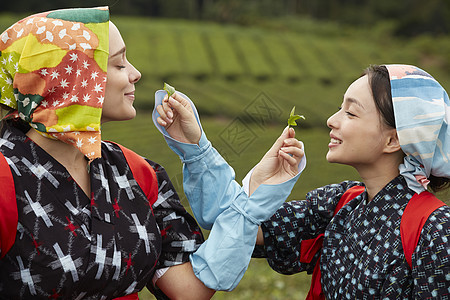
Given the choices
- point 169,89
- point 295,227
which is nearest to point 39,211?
point 169,89

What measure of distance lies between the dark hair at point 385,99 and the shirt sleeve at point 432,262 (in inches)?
7.3

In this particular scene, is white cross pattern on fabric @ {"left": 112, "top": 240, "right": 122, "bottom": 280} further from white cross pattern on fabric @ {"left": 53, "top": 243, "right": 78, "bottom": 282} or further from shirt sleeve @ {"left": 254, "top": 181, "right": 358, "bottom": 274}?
shirt sleeve @ {"left": 254, "top": 181, "right": 358, "bottom": 274}

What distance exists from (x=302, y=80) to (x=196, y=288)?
11.5 m

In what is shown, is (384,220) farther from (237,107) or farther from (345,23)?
(345,23)

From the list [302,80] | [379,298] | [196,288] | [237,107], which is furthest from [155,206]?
[302,80]

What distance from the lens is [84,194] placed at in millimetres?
1648

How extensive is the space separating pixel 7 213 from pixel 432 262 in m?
1.08

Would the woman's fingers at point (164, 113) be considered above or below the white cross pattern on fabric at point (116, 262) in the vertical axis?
above

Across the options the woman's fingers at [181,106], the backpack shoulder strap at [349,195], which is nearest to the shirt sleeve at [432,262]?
the backpack shoulder strap at [349,195]

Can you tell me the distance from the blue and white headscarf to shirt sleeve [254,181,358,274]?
0.32m

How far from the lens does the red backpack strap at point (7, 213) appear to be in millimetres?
1438

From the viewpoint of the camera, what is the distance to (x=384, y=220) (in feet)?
5.69

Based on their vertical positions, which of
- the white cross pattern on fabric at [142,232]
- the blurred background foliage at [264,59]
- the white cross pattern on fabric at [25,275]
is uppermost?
the white cross pattern on fabric at [25,275]

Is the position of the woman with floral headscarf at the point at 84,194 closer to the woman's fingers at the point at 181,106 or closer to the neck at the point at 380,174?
the woman's fingers at the point at 181,106
